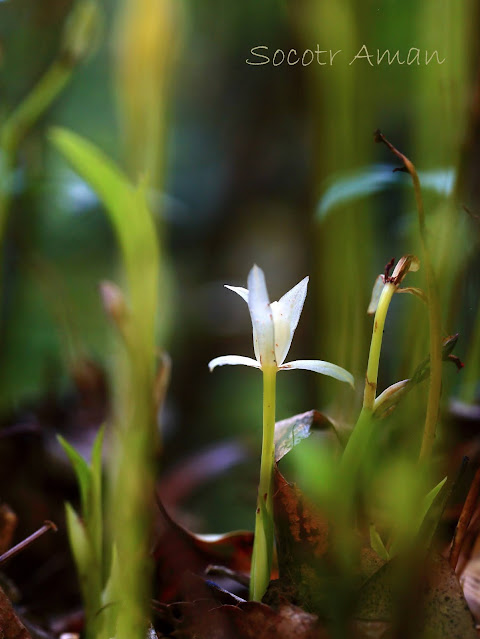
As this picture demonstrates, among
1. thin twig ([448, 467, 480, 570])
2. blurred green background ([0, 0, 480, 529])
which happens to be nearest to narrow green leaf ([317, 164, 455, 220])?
blurred green background ([0, 0, 480, 529])

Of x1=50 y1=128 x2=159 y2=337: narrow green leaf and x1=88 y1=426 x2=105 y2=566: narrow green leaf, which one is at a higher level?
x1=50 y1=128 x2=159 y2=337: narrow green leaf

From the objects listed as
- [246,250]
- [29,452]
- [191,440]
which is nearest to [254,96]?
[246,250]

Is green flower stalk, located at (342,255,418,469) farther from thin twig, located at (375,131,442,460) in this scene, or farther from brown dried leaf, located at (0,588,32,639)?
brown dried leaf, located at (0,588,32,639)

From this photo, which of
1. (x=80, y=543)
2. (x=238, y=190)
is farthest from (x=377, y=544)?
(x=238, y=190)

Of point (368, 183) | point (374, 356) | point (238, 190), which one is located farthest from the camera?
point (238, 190)

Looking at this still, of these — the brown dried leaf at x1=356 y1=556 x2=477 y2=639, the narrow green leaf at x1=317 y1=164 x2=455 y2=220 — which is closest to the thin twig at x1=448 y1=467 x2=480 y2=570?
the brown dried leaf at x1=356 y1=556 x2=477 y2=639

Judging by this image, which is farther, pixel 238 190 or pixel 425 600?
pixel 238 190

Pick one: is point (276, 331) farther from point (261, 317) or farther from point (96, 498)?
point (96, 498)

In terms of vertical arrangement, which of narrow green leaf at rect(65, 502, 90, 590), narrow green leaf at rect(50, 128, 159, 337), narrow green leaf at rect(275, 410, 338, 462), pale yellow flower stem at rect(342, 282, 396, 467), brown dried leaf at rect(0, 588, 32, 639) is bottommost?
brown dried leaf at rect(0, 588, 32, 639)
